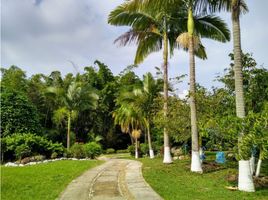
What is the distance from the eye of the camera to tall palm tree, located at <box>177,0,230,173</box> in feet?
45.5

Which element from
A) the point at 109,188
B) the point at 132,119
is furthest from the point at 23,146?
the point at 109,188

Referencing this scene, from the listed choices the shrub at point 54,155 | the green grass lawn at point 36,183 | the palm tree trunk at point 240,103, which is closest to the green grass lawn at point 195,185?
the palm tree trunk at point 240,103

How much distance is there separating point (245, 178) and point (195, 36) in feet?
24.5

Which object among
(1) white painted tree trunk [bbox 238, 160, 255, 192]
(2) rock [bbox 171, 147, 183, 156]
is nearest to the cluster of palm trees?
(1) white painted tree trunk [bbox 238, 160, 255, 192]

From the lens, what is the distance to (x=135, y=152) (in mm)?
27000

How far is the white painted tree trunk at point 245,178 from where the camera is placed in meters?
9.79

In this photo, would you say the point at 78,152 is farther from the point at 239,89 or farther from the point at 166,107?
the point at 239,89

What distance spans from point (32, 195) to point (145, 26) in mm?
12133

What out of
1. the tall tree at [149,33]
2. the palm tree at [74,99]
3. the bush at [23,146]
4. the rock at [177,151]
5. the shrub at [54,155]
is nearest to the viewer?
the tall tree at [149,33]

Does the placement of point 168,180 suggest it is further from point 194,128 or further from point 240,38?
point 240,38

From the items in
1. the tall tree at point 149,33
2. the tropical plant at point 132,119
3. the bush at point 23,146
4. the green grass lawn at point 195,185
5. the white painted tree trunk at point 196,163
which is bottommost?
the green grass lawn at point 195,185

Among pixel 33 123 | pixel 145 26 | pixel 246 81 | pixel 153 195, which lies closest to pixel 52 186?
pixel 153 195

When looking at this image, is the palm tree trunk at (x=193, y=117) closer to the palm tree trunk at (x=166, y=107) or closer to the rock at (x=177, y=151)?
the palm tree trunk at (x=166, y=107)

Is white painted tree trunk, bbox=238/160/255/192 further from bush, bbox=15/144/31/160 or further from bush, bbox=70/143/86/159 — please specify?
bush, bbox=70/143/86/159
